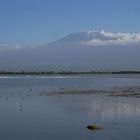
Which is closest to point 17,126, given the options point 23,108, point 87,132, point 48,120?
point 48,120

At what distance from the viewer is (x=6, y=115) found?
1062 inches

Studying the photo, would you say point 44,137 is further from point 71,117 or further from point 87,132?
point 71,117

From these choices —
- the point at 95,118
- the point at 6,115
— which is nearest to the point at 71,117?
the point at 95,118

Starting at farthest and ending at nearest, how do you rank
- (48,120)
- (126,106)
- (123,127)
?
(126,106), (48,120), (123,127)

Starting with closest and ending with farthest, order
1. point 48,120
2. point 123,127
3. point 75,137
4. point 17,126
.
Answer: point 75,137 → point 123,127 → point 17,126 → point 48,120

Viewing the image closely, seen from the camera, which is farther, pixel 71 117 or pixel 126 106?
pixel 126 106

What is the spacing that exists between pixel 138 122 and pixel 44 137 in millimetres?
5905

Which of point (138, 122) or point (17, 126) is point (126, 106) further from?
point (17, 126)

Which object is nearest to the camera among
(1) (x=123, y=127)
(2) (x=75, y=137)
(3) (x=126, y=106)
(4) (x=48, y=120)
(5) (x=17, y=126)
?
(2) (x=75, y=137)

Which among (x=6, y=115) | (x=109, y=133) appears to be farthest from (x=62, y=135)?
(x=6, y=115)

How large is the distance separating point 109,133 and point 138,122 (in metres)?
3.38

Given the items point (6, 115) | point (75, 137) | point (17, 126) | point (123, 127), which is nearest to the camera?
point (75, 137)

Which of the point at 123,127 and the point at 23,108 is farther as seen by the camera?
the point at 23,108

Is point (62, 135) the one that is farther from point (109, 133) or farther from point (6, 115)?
point (6, 115)
